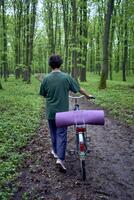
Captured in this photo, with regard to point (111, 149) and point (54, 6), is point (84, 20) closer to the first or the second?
point (54, 6)

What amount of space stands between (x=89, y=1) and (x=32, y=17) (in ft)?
21.2

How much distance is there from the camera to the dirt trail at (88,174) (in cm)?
595

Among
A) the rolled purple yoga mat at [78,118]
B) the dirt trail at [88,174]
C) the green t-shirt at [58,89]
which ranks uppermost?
the green t-shirt at [58,89]

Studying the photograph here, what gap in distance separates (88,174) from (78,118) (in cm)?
130

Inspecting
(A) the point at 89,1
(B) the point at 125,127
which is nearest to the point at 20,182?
(B) the point at 125,127

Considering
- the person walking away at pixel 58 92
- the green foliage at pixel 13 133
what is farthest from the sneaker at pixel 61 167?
the green foliage at pixel 13 133

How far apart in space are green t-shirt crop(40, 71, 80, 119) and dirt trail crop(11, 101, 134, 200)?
128cm

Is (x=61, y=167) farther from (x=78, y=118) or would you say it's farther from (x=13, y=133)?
(x=13, y=133)

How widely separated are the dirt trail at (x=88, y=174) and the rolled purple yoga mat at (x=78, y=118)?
3.77 feet

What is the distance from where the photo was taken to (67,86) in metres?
6.98

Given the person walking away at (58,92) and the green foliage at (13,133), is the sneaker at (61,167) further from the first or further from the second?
the green foliage at (13,133)

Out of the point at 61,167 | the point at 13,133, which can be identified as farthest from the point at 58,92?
the point at 13,133

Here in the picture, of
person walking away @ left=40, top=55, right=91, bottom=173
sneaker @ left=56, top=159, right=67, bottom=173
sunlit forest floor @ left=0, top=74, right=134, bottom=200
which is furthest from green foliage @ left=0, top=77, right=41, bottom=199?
person walking away @ left=40, top=55, right=91, bottom=173

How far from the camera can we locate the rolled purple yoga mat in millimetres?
6457
